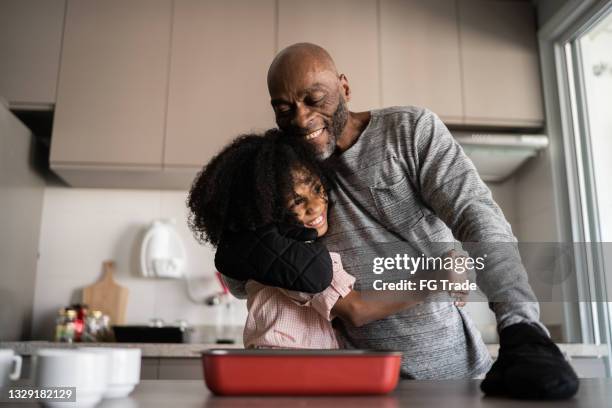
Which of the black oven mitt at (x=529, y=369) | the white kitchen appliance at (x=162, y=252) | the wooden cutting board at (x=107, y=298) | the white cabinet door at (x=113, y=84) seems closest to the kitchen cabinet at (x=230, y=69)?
the white cabinet door at (x=113, y=84)

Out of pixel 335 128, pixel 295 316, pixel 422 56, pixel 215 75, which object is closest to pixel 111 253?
pixel 215 75

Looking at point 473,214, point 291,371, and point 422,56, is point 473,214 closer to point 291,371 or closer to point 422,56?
point 291,371

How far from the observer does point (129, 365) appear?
64 cm

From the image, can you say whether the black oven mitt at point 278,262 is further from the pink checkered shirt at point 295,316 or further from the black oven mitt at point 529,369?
the black oven mitt at point 529,369

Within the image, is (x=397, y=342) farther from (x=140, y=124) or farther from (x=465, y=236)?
(x=140, y=124)

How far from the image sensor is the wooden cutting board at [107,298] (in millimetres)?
2582

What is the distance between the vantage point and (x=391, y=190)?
1017mm

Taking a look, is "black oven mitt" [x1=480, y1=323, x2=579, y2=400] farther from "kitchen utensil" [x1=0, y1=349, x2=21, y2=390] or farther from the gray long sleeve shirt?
"kitchen utensil" [x1=0, y1=349, x2=21, y2=390]

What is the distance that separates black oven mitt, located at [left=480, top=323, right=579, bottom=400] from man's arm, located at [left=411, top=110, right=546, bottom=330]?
3 cm

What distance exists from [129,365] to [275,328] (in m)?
0.27

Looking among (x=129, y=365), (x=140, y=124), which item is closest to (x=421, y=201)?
(x=129, y=365)

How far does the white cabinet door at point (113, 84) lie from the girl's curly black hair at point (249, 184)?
1530 millimetres

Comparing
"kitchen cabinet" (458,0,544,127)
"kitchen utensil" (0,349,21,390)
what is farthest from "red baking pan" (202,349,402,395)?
"kitchen cabinet" (458,0,544,127)

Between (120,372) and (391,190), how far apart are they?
56 centimetres
